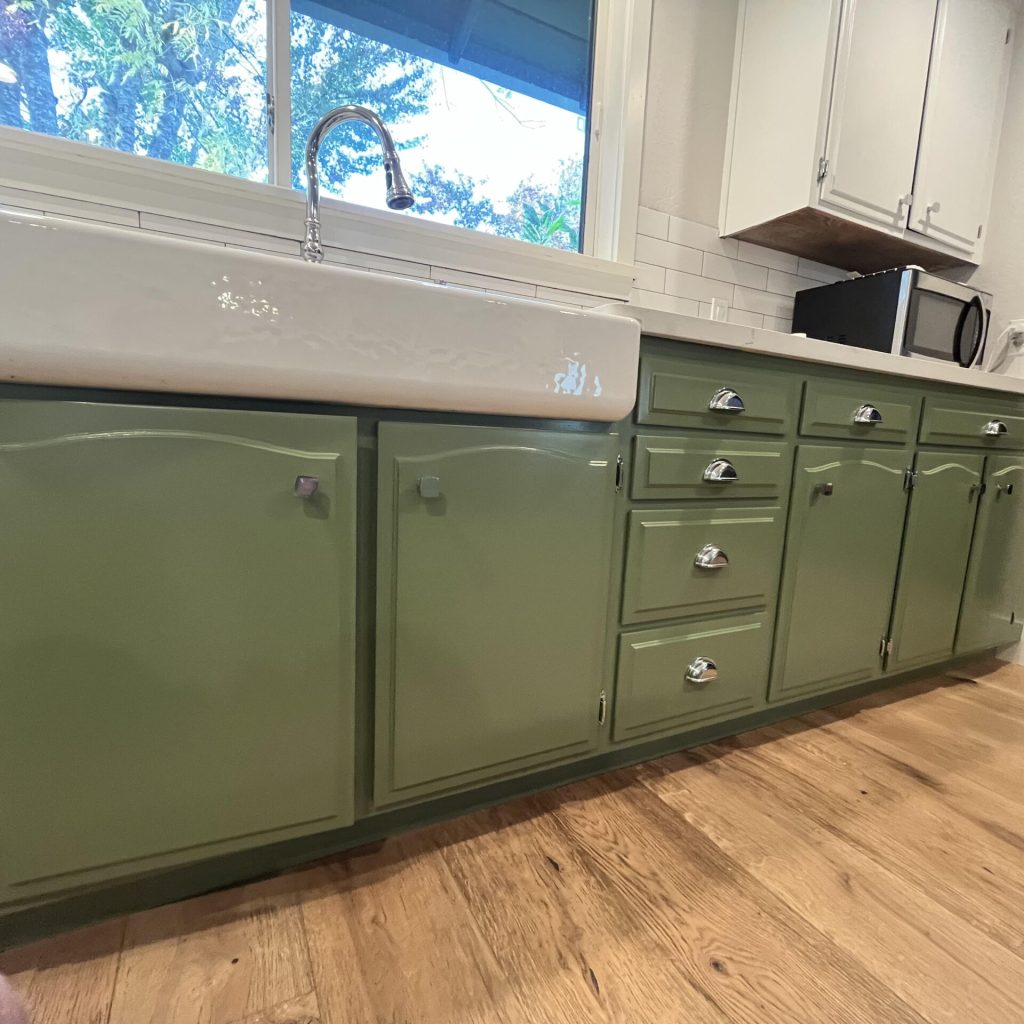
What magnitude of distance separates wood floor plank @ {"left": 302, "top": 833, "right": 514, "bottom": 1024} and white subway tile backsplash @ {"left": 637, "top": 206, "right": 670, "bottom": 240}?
170 cm

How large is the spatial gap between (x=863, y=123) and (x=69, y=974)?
99.6 inches

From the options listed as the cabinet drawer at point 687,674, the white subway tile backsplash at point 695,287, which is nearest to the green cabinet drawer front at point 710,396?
the cabinet drawer at point 687,674

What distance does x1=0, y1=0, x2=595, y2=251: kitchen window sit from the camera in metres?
1.14

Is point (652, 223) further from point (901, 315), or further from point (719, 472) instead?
Answer: point (719, 472)

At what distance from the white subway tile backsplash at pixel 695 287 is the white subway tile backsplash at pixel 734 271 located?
24 mm

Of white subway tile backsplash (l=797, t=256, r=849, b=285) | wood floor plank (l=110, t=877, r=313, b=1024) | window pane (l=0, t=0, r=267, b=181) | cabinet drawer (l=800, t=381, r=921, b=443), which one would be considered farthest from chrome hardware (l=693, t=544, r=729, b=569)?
white subway tile backsplash (l=797, t=256, r=849, b=285)

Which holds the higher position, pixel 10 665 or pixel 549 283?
pixel 549 283

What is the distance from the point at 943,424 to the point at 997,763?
88 cm

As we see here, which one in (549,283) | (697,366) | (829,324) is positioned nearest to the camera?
(697,366)

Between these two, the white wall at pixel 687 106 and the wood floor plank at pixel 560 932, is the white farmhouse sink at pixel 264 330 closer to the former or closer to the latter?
the wood floor plank at pixel 560 932

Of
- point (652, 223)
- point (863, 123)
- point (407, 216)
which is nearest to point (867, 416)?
point (652, 223)

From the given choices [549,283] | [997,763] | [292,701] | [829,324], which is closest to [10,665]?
[292,701]

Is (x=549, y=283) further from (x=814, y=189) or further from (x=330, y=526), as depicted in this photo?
(x=330, y=526)

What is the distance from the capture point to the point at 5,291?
601 mm
